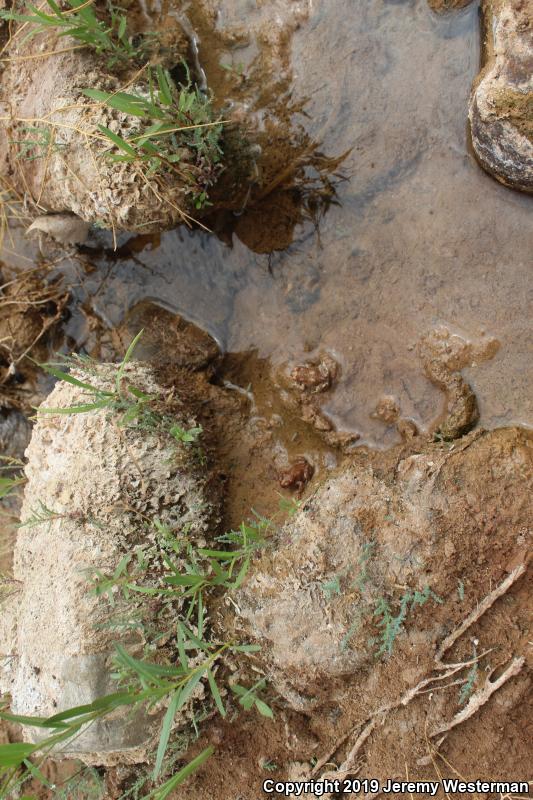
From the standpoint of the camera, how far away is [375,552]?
8.26ft

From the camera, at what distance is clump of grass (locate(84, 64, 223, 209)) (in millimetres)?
2577

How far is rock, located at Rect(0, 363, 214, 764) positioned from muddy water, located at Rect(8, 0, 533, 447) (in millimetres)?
866

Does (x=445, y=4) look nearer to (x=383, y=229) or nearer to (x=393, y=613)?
(x=383, y=229)

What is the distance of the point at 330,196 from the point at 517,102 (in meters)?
0.92

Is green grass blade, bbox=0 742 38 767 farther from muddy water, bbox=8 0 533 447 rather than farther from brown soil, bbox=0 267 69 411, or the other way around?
brown soil, bbox=0 267 69 411

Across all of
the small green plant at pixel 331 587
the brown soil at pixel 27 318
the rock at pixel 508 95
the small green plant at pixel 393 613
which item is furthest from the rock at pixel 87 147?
the small green plant at pixel 393 613

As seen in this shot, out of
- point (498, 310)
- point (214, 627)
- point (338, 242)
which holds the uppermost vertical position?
point (498, 310)

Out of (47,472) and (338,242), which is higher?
(338,242)

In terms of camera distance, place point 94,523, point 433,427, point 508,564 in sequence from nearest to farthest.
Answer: point 508,564
point 94,523
point 433,427

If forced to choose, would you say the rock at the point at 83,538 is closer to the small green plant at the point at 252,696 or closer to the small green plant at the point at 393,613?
the small green plant at the point at 252,696

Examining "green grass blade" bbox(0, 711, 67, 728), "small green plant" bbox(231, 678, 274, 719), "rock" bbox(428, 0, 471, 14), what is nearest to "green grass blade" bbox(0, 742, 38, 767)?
"green grass blade" bbox(0, 711, 67, 728)

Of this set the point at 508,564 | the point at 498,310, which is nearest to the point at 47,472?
the point at 508,564

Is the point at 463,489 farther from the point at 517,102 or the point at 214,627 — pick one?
the point at 517,102

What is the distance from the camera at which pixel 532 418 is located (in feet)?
9.05
